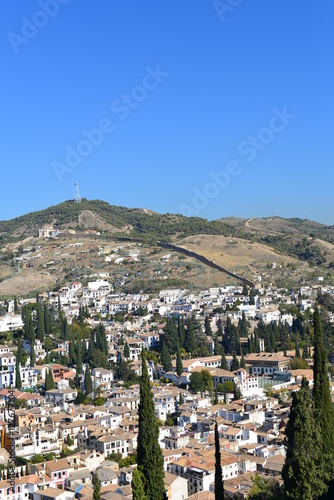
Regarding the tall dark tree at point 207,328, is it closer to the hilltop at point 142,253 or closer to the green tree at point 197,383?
the green tree at point 197,383

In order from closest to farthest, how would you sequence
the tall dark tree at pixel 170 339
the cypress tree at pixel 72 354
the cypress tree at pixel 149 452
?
the cypress tree at pixel 149 452
the cypress tree at pixel 72 354
the tall dark tree at pixel 170 339

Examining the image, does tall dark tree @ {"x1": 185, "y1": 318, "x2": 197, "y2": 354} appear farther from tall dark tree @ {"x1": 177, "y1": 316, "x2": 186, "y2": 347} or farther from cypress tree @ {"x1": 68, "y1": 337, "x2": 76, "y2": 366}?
cypress tree @ {"x1": 68, "y1": 337, "x2": 76, "y2": 366}

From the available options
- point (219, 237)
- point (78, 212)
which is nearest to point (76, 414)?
point (219, 237)

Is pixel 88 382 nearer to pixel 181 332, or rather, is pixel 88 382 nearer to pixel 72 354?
pixel 72 354

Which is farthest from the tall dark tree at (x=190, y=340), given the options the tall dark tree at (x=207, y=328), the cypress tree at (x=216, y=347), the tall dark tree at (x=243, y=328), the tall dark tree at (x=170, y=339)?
the tall dark tree at (x=243, y=328)

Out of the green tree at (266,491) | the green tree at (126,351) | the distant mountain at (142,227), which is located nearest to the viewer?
the green tree at (266,491)

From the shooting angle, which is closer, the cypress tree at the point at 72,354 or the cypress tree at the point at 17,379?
the cypress tree at the point at 17,379

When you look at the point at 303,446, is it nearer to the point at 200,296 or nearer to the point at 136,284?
the point at 200,296

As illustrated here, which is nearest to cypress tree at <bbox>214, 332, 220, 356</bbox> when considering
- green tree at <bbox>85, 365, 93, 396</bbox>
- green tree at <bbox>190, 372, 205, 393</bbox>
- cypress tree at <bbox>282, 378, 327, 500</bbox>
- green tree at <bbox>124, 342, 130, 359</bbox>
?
green tree at <bbox>124, 342, 130, 359</bbox>
